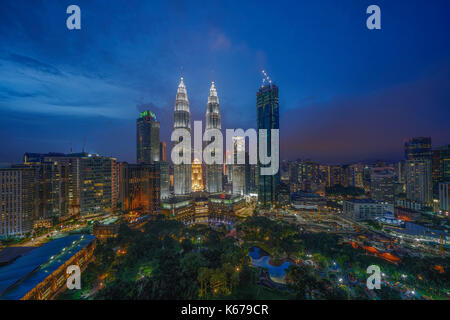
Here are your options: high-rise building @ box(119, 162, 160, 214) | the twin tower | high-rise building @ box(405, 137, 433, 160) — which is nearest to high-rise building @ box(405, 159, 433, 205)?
high-rise building @ box(405, 137, 433, 160)

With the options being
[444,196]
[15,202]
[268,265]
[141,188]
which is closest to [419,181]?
[444,196]

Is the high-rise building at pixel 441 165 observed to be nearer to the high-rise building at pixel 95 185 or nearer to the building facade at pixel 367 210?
the building facade at pixel 367 210

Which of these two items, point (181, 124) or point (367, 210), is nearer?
point (367, 210)

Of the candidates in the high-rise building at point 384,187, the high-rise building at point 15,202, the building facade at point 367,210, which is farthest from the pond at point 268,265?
the high-rise building at point 384,187

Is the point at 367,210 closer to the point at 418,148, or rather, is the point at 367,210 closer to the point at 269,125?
the point at 269,125

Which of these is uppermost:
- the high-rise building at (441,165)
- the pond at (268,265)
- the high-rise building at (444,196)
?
the high-rise building at (441,165)

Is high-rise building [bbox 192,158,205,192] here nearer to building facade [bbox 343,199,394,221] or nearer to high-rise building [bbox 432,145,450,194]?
building facade [bbox 343,199,394,221]

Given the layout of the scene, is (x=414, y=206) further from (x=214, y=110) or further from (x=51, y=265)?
(x=51, y=265)

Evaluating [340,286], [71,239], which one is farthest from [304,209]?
[71,239]
